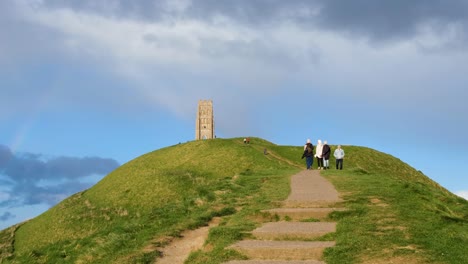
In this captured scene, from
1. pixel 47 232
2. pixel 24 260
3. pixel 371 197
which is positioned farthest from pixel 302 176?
pixel 47 232

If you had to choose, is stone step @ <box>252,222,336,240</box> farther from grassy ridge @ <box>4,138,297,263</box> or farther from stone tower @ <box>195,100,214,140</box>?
stone tower @ <box>195,100,214,140</box>

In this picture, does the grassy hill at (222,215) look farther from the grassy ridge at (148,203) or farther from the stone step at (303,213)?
the stone step at (303,213)

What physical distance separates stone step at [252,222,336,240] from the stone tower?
9027 cm

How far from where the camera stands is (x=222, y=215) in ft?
64.6

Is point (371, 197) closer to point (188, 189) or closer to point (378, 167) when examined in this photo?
point (188, 189)

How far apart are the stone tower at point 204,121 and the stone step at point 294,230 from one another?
296ft

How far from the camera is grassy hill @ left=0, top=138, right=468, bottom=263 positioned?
13.5m

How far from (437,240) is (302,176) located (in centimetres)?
1858

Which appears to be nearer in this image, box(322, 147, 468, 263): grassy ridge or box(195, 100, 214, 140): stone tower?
box(322, 147, 468, 263): grassy ridge

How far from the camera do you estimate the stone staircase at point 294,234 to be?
13273 millimetres

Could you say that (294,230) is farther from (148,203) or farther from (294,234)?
(148,203)

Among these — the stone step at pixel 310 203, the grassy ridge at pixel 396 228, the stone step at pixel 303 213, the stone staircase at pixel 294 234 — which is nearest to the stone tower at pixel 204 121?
the grassy ridge at pixel 396 228

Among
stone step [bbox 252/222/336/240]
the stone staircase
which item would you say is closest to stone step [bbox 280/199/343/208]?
the stone staircase

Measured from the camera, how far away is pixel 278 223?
17.3 metres
